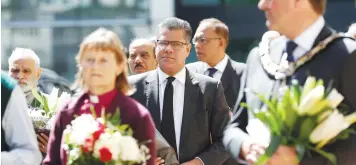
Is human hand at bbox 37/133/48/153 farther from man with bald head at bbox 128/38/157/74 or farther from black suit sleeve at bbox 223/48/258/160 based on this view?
black suit sleeve at bbox 223/48/258/160

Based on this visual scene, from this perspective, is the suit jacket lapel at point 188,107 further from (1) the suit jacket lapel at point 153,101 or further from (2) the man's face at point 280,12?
(2) the man's face at point 280,12

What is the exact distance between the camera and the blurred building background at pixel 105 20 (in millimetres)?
18547

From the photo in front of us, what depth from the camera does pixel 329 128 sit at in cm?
493

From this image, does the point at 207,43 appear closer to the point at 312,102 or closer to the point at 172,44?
the point at 172,44

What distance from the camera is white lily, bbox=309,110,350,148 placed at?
4929 mm

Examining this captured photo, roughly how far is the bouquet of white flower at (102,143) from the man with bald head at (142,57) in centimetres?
317

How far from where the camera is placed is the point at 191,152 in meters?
7.22

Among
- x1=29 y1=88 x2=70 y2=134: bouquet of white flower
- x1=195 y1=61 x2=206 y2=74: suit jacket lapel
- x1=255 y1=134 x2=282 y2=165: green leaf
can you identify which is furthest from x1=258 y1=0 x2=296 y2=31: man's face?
x1=195 y1=61 x2=206 y2=74: suit jacket lapel

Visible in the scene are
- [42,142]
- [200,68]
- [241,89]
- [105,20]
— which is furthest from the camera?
[105,20]

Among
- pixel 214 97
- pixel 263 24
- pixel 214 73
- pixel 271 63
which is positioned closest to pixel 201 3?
pixel 263 24

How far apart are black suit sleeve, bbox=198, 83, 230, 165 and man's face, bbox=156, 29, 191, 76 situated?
0.34m

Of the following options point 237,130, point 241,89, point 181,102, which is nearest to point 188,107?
point 181,102

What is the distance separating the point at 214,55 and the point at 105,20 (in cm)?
981

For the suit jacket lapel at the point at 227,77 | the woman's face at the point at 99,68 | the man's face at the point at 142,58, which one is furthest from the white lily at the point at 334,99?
the suit jacket lapel at the point at 227,77
